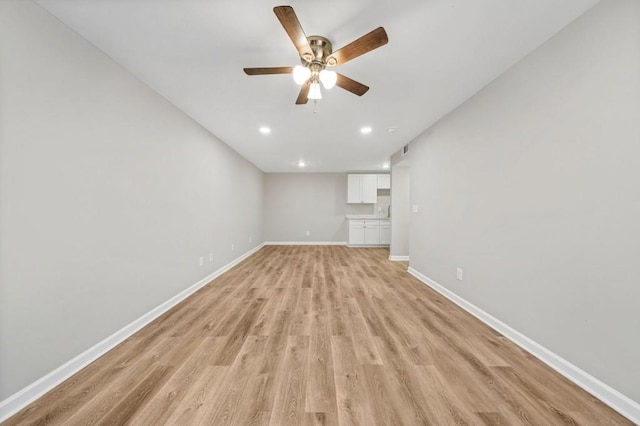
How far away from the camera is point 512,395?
4.29 feet

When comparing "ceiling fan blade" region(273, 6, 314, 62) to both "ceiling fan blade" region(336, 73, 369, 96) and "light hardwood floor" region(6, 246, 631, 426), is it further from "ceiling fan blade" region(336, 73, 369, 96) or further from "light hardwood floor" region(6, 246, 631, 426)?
"light hardwood floor" region(6, 246, 631, 426)

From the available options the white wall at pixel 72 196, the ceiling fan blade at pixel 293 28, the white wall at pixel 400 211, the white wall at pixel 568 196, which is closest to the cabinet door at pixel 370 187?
the white wall at pixel 400 211


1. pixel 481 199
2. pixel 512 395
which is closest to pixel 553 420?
pixel 512 395

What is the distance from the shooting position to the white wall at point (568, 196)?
122 cm

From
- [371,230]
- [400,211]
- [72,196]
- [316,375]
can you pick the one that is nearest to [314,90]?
[72,196]

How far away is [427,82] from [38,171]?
2960mm

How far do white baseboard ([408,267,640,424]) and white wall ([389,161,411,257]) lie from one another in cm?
265

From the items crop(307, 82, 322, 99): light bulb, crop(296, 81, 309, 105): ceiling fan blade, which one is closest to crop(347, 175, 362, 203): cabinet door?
crop(296, 81, 309, 105): ceiling fan blade

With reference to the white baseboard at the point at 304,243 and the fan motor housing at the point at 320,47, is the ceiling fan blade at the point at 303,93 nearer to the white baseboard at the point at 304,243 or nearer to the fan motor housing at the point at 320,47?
the fan motor housing at the point at 320,47

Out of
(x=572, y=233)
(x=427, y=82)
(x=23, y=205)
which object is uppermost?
(x=427, y=82)

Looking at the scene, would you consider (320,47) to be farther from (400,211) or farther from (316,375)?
(400,211)

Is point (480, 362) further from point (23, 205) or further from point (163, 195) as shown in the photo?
point (163, 195)

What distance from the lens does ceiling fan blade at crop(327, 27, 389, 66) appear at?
50.7 inches

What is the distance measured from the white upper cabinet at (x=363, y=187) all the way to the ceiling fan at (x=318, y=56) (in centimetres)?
508
